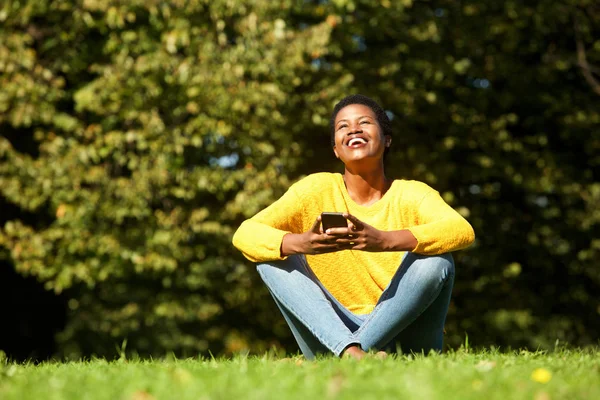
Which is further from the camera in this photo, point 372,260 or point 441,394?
point 372,260

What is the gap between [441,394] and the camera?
2.40m

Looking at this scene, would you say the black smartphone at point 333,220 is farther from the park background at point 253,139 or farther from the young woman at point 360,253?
the park background at point 253,139

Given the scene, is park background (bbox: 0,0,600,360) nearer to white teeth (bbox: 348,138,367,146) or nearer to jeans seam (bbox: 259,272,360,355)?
white teeth (bbox: 348,138,367,146)

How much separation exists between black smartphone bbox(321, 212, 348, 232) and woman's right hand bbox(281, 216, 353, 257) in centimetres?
3

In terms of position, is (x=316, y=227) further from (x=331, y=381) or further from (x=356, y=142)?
(x=331, y=381)

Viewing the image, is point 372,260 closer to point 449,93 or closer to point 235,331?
point 449,93

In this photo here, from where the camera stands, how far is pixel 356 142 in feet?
14.2

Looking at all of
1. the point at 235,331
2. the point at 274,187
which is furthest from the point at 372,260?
the point at 235,331

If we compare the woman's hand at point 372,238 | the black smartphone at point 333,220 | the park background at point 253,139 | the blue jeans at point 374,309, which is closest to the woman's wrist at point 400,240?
the woman's hand at point 372,238

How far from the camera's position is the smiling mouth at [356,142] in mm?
4301

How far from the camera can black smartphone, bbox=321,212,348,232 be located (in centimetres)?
354

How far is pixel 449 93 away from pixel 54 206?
530cm

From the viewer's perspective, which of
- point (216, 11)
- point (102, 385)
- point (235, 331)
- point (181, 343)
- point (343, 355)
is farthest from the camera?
point (181, 343)

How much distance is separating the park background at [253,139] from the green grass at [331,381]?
200 inches
